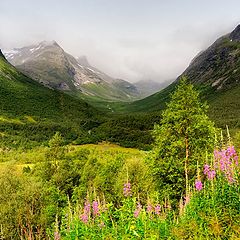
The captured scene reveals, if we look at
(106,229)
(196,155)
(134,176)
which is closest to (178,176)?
(196,155)

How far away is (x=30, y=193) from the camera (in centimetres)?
5488

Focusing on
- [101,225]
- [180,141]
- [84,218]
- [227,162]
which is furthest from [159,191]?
[227,162]

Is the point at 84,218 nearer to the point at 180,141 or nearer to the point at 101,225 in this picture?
the point at 101,225

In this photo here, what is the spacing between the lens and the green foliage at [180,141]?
31562mm

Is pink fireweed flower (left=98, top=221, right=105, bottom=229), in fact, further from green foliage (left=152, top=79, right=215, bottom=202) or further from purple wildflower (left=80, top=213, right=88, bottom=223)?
green foliage (left=152, top=79, right=215, bottom=202)

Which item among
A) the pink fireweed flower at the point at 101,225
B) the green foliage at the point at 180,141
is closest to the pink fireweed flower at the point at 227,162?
the pink fireweed flower at the point at 101,225

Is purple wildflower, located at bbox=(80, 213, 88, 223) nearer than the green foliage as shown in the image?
Yes

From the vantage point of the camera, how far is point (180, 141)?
3231 centimetres

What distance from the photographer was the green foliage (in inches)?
1243

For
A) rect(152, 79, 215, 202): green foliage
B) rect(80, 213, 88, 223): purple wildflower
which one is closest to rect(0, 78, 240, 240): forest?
rect(152, 79, 215, 202): green foliage

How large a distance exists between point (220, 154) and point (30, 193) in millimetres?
46393

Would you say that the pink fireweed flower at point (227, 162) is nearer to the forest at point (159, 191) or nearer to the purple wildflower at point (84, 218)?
the forest at point (159, 191)

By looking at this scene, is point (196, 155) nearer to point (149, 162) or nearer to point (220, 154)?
point (149, 162)

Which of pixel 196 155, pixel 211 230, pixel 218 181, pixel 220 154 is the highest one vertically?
pixel 196 155
